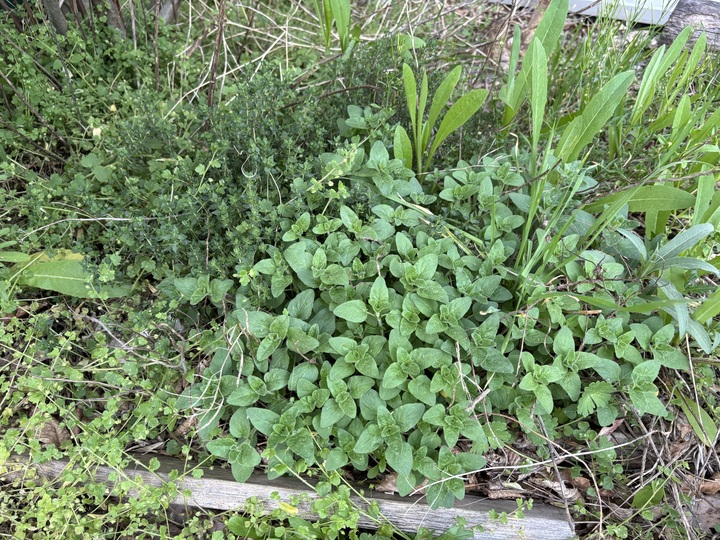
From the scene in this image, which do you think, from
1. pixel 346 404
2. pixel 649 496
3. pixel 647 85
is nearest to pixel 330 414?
pixel 346 404

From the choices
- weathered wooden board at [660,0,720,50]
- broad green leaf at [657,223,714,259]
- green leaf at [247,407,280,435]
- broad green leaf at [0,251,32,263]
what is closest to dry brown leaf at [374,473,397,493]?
green leaf at [247,407,280,435]

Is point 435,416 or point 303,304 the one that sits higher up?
point 303,304

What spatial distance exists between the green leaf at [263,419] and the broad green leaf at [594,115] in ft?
4.34

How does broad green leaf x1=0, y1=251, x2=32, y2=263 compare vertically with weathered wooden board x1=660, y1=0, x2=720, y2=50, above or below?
below

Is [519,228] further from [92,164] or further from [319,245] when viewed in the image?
[92,164]

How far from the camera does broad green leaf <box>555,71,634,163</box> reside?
1804 millimetres

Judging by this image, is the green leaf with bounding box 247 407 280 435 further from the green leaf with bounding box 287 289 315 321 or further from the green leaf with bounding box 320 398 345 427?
the green leaf with bounding box 287 289 315 321

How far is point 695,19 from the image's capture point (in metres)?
3.00

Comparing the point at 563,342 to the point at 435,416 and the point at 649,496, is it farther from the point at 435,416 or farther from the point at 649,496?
the point at 649,496

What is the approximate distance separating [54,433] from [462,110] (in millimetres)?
1889

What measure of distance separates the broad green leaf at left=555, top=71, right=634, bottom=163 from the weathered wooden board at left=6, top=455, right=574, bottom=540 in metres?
1.23

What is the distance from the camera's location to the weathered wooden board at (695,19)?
2.98m

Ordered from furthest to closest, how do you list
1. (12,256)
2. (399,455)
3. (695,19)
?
(695,19), (12,256), (399,455)

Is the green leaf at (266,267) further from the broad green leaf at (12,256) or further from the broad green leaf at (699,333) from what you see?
the broad green leaf at (699,333)
